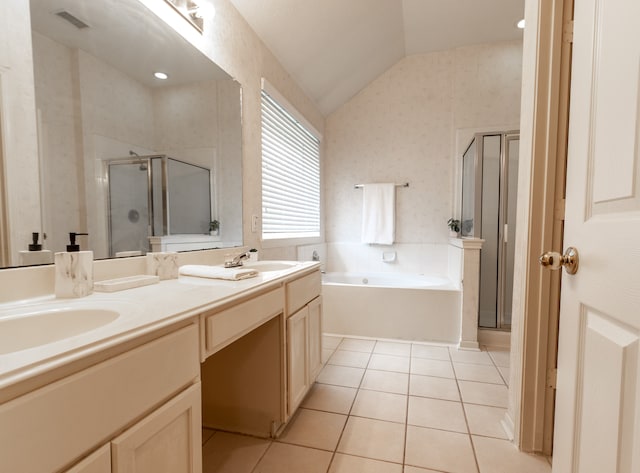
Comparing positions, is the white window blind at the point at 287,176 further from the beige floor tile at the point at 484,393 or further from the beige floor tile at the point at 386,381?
the beige floor tile at the point at 484,393

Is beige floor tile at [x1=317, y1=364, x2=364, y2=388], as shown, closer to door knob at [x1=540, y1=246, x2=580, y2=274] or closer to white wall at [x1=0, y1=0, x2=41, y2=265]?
door knob at [x1=540, y1=246, x2=580, y2=274]

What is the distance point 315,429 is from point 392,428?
0.38 metres

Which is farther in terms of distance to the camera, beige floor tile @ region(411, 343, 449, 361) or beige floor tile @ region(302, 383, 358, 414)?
beige floor tile @ region(411, 343, 449, 361)

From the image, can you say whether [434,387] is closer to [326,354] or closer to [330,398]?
[330,398]

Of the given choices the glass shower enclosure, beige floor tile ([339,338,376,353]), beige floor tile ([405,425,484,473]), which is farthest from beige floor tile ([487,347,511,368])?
beige floor tile ([405,425,484,473])

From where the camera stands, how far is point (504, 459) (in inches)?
53.9

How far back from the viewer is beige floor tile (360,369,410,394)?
196 centimetres

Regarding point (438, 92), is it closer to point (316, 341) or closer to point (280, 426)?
point (316, 341)

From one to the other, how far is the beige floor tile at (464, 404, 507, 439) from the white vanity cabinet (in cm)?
86

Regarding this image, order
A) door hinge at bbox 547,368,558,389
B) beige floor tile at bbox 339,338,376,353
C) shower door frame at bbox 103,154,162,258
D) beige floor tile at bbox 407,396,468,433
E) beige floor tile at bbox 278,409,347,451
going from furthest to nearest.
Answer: beige floor tile at bbox 339,338,376,353
beige floor tile at bbox 407,396,468,433
beige floor tile at bbox 278,409,347,451
door hinge at bbox 547,368,558,389
shower door frame at bbox 103,154,162,258

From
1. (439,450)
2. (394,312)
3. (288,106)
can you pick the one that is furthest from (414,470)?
(288,106)

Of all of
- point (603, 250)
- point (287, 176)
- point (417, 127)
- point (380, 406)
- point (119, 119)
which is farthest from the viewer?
point (417, 127)

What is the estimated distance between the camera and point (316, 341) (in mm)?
1864

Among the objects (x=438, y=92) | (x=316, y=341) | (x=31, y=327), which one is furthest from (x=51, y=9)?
(x=438, y=92)
